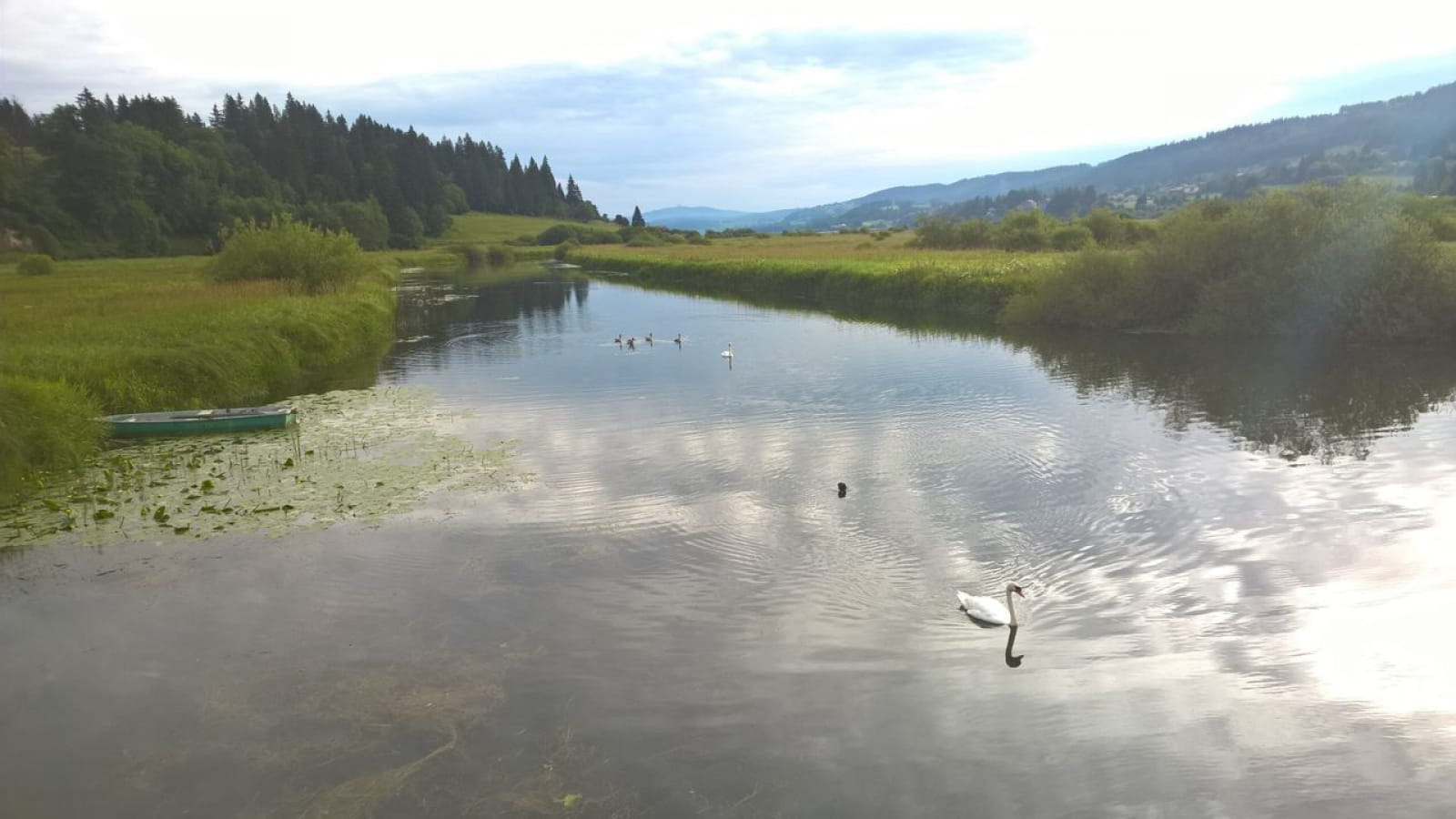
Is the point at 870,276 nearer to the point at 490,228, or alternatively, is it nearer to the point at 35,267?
the point at 35,267

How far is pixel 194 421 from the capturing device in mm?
18406

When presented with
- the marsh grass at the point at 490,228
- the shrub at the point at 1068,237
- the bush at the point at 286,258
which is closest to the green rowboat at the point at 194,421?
the bush at the point at 286,258

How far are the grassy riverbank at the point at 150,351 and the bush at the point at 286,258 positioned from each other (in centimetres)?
177

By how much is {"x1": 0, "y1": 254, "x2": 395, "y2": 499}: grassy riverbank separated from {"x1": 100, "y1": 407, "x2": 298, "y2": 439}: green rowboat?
572mm

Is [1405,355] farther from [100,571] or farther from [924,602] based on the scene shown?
[100,571]

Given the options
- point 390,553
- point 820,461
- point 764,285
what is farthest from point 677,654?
Result: point 764,285

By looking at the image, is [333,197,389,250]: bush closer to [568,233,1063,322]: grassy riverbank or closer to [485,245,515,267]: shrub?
[485,245,515,267]: shrub

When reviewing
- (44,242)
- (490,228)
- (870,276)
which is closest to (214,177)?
(44,242)

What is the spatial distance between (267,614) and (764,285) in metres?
49.0

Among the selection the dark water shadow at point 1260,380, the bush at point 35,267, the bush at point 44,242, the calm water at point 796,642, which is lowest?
the calm water at point 796,642

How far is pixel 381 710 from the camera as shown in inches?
336

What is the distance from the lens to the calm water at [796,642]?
24.4 feet

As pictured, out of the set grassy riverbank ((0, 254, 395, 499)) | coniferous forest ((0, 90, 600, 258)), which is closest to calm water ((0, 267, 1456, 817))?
grassy riverbank ((0, 254, 395, 499))

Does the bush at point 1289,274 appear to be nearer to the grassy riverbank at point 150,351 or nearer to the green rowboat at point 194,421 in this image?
the grassy riverbank at point 150,351
